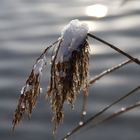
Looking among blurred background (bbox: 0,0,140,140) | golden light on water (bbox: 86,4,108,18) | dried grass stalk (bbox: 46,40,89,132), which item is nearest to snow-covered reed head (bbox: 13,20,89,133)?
dried grass stalk (bbox: 46,40,89,132)

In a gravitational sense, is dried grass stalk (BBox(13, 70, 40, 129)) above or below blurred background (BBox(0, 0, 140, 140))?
below

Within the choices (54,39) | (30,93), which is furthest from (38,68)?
(54,39)

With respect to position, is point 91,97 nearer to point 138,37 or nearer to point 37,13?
point 138,37

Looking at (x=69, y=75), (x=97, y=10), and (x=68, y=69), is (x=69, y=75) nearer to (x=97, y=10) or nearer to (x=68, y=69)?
(x=68, y=69)

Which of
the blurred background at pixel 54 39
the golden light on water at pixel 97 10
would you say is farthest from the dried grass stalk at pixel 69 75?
the golden light on water at pixel 97 10

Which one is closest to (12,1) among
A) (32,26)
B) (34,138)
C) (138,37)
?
(32,26)

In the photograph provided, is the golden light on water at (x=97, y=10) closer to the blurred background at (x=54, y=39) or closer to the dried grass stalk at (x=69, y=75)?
the blurred background at (x=54, y=39)

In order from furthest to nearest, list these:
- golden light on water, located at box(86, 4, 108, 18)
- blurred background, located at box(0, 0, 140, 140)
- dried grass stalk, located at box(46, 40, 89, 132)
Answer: golden light on water, located at box(86, 4, 108, 18), blurred background, located at box(0, 0, 140, 140), dried grass stalk, located at box(46, 40, 89, 132)

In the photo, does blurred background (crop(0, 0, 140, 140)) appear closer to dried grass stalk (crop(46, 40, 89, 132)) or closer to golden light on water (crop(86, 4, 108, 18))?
golden light on water (crop(86, 4, 108, 18))
